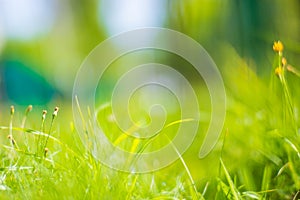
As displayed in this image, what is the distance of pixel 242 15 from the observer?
258 centimetres

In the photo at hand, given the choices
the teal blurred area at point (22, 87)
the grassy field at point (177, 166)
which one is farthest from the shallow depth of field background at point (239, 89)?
the teal blurred area at point (22, 87)

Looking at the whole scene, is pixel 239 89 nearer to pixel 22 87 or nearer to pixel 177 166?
pixel 177 166

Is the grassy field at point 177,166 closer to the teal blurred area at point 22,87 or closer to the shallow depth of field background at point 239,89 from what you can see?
the shallow depth of field background at point 239,89

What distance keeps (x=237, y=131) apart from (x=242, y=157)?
0.13 metres

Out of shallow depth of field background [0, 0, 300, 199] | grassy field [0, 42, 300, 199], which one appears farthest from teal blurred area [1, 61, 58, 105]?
grassy field [0, 42, 300, 199]

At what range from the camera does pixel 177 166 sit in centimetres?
116

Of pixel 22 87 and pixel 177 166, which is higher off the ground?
pixel 177 166

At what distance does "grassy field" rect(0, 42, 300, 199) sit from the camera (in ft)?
2.52

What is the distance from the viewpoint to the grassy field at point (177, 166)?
77 cm

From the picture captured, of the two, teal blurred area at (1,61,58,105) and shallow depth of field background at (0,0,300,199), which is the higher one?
shallow depth of field background at (0,0,300,199)

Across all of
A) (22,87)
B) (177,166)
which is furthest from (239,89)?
(22,87)

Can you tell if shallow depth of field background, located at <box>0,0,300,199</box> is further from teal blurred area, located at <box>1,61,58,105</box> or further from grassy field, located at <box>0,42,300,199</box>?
teal blurred area, located at <box>1,61,58,105</box>

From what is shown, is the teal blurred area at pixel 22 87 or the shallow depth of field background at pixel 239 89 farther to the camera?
the teal blurred area at pixel 22 87

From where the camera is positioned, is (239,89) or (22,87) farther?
(22,87)
